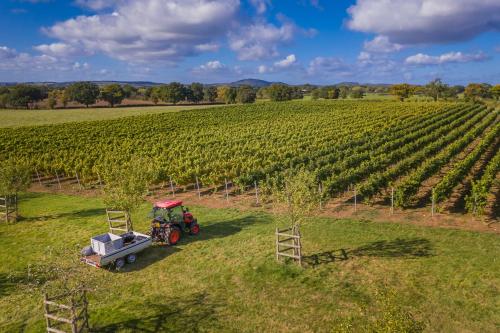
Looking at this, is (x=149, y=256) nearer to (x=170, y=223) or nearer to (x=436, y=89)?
(x=170, y=223)

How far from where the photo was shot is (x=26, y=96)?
114 meters

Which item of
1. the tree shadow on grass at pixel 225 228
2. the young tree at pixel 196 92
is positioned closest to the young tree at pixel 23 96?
the young tree at pixel 196 92

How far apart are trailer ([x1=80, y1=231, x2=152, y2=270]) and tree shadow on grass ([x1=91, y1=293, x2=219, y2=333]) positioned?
301 cm

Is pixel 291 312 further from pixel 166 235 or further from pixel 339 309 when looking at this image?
pixel 166 235

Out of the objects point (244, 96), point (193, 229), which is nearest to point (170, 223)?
point (193, 229)

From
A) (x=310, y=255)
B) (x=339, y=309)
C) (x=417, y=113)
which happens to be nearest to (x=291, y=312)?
(x=339, y=309)

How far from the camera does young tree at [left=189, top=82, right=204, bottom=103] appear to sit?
139875 millimetres

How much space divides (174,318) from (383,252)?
8643mm

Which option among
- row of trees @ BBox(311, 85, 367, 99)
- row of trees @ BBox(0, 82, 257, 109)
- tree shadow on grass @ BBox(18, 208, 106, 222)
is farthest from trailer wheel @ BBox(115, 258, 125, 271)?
row of trees @ BBox(311, 85, 367, 99)

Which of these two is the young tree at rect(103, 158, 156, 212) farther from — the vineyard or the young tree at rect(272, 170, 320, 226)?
the vineyard

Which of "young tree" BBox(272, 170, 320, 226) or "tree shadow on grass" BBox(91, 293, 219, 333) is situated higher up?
"young tree" BBox(272, 170, 320, 226)

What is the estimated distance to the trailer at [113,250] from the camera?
45.9 feet

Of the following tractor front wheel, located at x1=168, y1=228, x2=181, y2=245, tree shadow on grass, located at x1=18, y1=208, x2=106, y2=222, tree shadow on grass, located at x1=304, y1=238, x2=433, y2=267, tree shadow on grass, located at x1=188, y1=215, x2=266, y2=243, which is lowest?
tree shadow on grass, located at x1=18, y1=208, x2=106, y2=222

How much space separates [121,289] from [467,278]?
11.9 metres
